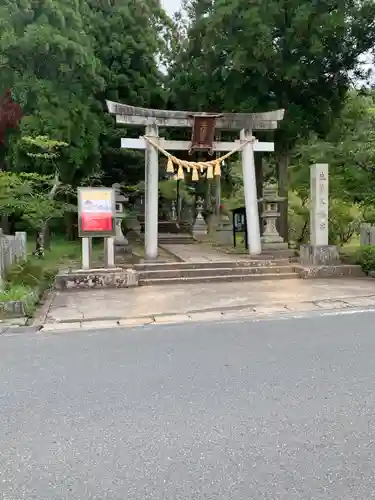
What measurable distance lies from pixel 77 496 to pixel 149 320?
4.82 meters

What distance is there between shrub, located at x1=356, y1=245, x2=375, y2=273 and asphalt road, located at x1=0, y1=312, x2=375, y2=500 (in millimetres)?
6405

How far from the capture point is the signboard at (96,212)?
10.3 metres

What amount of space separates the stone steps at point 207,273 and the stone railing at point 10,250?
117 inches

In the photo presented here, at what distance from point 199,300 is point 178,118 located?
6321 millimetres

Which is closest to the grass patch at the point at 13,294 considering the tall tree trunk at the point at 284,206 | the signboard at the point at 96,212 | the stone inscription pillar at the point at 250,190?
the signboard at the point at 96,212

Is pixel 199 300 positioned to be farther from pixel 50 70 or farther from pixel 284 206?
pixel 50 70

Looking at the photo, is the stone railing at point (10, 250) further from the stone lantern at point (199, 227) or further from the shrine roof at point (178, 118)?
the stone lantern at point (199, 227)

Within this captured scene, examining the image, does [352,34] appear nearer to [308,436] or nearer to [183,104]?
[183,104]

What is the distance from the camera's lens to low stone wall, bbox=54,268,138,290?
34.2 ft

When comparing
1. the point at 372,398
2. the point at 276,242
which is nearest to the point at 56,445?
the point at 372,398

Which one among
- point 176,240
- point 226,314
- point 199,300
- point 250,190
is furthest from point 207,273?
point 176,240

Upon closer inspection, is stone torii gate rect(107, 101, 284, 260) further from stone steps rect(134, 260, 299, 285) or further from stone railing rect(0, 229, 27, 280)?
stone railing rect(0, 229, 27, 280)

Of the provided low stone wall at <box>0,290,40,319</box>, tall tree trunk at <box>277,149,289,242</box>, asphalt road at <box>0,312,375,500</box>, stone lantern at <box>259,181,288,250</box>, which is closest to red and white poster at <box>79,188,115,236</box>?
low stone wall at <box>0,290,40,319</box>

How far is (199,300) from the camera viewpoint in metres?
8.85
